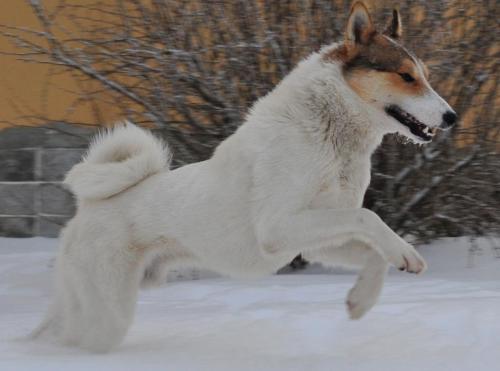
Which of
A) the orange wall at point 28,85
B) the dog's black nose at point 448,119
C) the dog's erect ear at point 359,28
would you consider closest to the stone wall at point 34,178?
the orange wall at point 28,85

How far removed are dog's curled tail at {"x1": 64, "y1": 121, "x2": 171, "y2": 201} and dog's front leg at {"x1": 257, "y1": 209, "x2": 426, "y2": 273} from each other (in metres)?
0.71

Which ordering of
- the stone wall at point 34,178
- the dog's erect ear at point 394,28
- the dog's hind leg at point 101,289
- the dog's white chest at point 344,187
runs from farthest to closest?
the stone wall at point 34,178, the dog's erect ear at point 394,28, the dog's hind leg at point 101,289, the dog's white chest at point 344,187

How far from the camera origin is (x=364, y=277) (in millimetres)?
3645

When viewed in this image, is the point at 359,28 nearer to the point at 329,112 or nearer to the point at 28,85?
the point at 329,112

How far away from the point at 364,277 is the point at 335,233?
32 centimetres

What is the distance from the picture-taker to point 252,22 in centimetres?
573

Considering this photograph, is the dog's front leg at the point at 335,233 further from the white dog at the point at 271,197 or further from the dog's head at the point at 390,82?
the dog's head at the point at 390,82

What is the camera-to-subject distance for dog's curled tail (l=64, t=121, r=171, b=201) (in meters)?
3.85

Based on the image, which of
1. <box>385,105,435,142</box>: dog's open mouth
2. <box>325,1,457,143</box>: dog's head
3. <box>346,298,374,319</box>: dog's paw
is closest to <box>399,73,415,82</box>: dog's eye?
<box>325,1,457,143</box>: dog's head

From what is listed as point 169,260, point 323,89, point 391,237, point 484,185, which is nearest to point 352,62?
point 323,89

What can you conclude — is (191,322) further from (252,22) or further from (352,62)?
(252,22)

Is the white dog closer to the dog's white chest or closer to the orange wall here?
the dog's white chest

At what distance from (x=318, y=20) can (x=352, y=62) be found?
206 centimetres

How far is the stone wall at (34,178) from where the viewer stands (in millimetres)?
7156
